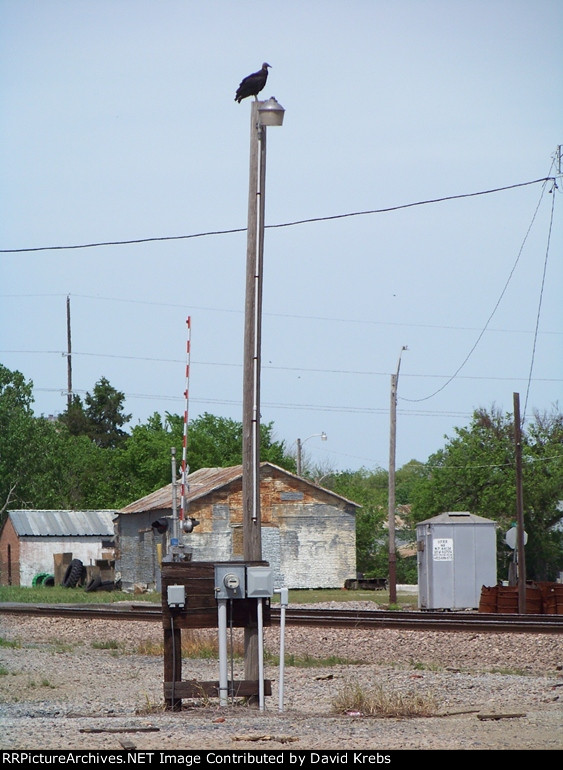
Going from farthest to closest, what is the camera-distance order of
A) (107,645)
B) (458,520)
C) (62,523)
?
(62,523), (458,520), (107,645)

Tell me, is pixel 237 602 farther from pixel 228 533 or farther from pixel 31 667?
pixel 228 533

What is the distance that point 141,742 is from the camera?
A: 8.05m

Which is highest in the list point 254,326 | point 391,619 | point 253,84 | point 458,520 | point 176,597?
point 253,84

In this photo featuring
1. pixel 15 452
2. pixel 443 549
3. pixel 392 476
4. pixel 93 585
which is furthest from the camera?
pixel 15 452

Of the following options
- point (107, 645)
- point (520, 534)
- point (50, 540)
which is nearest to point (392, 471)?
point (520, 534)

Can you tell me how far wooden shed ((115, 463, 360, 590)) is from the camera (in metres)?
38.5

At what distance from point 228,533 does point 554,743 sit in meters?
31.0

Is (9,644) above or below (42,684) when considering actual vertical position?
below

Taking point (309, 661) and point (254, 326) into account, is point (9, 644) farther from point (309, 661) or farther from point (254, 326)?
point (254, 326)

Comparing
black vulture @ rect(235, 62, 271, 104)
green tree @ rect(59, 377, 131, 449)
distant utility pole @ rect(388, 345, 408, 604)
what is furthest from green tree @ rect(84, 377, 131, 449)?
black vulture @ rect(235, 62, 271, 104)

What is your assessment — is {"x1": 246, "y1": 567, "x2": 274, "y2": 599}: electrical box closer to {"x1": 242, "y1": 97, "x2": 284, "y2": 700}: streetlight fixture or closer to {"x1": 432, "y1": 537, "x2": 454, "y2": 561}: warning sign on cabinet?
{"x1": 242, "y1": 97, "x2": 284, "y2": 700}: streetlight fixture

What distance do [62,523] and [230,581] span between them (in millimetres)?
43475

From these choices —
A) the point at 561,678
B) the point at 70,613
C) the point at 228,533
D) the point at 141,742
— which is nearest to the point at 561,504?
the point at 228,533

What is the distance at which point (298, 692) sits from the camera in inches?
489
